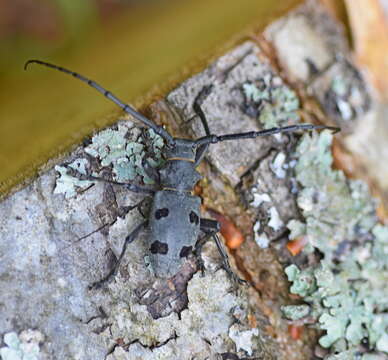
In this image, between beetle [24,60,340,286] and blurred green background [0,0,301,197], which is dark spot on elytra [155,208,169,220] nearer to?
beetle [24,60,340,286]

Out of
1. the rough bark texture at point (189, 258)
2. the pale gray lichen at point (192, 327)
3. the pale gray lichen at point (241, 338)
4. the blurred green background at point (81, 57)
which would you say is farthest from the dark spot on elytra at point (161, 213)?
the pale gray lichen at point (241, 338)

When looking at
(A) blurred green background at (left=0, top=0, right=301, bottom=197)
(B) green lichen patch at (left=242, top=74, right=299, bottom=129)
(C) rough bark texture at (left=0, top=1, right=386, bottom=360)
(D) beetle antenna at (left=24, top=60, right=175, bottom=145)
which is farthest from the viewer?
(B) green lichen patch at (left=242, top=74, right=299, bottom=129)

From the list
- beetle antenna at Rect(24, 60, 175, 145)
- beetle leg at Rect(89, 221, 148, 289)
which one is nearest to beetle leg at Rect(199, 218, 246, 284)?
beetle leg at Rect(89, 221, 148, 289)

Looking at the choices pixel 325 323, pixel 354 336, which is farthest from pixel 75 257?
pixel 354 336

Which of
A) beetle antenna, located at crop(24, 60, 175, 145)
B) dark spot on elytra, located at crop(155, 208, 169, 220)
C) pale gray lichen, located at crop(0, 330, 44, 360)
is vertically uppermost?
beetle antenna, located at crop(24, 60, 175, 145)

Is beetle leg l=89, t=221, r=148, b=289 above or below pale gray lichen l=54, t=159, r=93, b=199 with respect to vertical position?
below

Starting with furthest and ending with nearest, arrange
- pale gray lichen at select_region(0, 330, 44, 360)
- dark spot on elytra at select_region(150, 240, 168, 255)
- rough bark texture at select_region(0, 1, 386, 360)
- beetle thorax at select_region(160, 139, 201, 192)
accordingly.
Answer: beetle thorax at select_region(160, 139, 201, 192) → dark spot on elytra at select_region(150, 240, 168, 255) → rough bark texture at select_region(0, 1, 386, 360) → pale gray lichen at select_region(0, 330, 44, 360)

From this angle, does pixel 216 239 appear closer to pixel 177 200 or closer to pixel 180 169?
pixel 177 200

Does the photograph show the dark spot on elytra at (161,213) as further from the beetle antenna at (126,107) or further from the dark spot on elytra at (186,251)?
the beetle antenna at (126,107)
